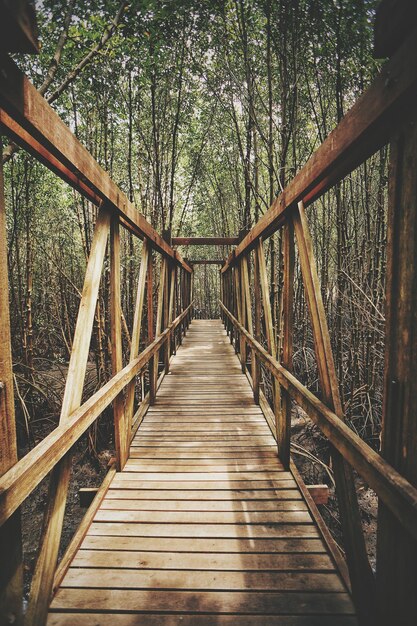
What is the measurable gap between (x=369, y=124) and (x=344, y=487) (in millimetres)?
1341

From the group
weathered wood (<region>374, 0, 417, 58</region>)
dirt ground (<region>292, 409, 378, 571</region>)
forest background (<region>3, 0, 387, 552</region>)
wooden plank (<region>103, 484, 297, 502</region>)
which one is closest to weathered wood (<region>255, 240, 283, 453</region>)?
wooden plank (<region>103, 484, 297, 502</region>)

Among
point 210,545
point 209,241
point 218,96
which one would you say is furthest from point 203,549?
point 209,241

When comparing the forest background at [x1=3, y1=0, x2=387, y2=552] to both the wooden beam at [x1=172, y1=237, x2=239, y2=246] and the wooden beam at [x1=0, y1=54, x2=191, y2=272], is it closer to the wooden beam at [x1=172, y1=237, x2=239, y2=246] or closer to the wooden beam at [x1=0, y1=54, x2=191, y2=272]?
the wooden beam at [x1=0, y1=54, x2=191, y2=272]

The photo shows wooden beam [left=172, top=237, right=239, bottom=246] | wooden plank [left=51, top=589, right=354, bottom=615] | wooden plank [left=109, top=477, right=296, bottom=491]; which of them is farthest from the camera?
wooden beam [left=172, top=237, right=239, bottom=246]

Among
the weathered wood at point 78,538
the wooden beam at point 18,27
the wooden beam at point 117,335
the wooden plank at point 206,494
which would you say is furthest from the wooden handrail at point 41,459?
the wooden beam at point 18,27

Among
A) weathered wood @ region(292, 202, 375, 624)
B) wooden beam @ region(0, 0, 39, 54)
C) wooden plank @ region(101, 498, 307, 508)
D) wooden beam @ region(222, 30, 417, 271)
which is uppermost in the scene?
wooden beam @ region(0, 0, 39, 54)

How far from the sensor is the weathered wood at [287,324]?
7.23 ft

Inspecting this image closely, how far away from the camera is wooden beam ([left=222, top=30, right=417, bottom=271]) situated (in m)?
0.85

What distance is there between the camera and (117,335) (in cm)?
236

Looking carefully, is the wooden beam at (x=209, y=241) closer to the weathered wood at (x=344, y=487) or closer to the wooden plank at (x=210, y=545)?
the weathered wood at (x=344, y=487)

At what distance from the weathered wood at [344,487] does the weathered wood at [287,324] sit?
360mm

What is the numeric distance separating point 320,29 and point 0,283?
442 cm

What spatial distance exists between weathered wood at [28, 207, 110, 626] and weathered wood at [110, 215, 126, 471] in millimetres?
555

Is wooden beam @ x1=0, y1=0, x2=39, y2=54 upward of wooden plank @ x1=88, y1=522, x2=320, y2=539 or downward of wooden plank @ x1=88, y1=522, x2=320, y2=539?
upward
